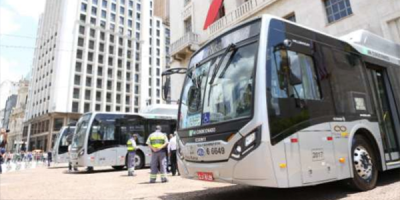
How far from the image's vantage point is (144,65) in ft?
213

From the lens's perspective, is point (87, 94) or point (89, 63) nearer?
point (87, 94)

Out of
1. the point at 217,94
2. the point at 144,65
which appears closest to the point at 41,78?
the point at 144,65

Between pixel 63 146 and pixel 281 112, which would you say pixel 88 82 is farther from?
pixel 281 112

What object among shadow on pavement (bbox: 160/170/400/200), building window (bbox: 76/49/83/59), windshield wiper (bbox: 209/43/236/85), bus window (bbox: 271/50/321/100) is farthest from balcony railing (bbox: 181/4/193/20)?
building window (bbox: 76/49/83/59)

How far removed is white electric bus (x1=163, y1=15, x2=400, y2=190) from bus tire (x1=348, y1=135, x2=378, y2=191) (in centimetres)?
2

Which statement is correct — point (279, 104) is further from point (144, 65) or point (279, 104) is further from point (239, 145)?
point (144, 65)

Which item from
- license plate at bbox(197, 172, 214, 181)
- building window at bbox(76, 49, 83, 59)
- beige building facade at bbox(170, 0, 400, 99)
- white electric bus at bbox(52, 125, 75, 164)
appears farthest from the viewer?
building window at bbox(76, 49, 83, 59)

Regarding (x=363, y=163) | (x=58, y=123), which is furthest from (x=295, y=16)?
(x=58, y=123)

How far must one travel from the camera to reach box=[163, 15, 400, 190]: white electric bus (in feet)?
13.3

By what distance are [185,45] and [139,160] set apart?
9.05 metres

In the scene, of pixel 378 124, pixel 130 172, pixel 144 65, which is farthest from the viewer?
pixel 144 65

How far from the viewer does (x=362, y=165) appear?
5.21 metres

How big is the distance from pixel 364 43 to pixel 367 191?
3.39 meters

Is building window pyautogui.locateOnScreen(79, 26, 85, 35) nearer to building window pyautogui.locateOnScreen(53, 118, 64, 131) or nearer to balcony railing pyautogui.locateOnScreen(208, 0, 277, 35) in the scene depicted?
building window pyautogui.locateOnScreen(53, 118, 64, 131)
